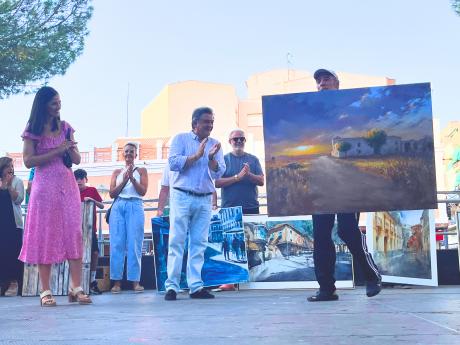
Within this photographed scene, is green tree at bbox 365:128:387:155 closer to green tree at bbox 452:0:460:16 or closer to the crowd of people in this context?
the crowd of people

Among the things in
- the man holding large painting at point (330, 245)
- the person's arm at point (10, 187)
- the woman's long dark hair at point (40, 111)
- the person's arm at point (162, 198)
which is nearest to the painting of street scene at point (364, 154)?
the man holding large painting at point (330, 245)

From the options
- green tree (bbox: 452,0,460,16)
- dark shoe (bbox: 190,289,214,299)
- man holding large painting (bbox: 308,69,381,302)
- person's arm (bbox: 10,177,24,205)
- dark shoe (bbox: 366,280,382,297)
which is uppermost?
green tree (bbox: 452,0,460,16)

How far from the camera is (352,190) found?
4.91 meters

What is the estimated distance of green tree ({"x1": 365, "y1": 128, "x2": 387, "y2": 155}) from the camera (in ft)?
16.0

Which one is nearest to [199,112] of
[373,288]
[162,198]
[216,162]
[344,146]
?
[216,162]

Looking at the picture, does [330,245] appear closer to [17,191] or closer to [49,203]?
[49,203]

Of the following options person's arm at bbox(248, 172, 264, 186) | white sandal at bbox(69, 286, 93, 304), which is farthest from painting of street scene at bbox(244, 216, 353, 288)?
white sandal at bbox(69, 286, 93, 304)

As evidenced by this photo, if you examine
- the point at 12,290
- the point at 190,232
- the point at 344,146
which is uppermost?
the point at 344,146

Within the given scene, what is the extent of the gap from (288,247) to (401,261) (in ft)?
4.14

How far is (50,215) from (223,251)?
2.59 m

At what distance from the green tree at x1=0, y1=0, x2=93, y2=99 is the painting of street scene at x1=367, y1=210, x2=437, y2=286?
292 inches

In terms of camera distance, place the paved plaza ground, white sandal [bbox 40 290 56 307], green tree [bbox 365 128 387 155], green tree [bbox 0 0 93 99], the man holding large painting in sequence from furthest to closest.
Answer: green tree [bbox 0 0 93 99]
white sandal [bbox 40 290 56 307]
the man holding large painting
green tree [bbox 365 128 387 155]
the paved plaza ground

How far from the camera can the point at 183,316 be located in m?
4.36

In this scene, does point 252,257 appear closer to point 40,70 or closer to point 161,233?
point 161,233
